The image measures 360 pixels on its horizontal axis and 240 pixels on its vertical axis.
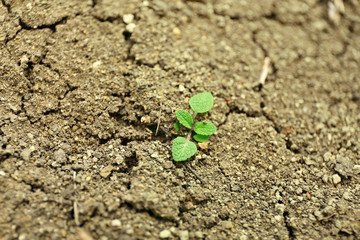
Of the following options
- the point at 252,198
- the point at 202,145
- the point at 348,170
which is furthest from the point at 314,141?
the point at 202,145

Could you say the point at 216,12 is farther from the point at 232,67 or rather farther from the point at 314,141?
the point at 314,141

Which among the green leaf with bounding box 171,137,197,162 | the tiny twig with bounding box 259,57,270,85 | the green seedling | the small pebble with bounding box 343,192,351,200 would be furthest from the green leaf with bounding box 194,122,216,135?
the small pebble with bounding box 343,192,351,200

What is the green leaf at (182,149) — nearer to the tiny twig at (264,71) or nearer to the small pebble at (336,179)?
the tiny twig at (264,71)

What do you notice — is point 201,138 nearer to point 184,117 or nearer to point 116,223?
point 184,117

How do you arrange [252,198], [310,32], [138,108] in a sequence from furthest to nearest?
[310,32] < [138,108] < [252,198]

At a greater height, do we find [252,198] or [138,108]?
[138,108]

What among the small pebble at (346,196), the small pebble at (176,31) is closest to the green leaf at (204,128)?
the small pebble at (176,31)
